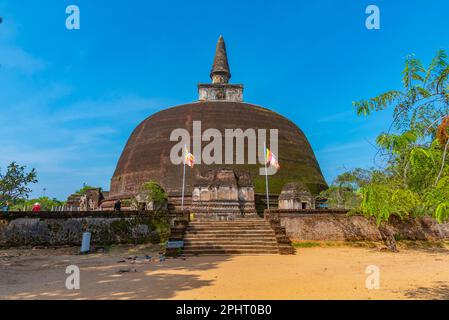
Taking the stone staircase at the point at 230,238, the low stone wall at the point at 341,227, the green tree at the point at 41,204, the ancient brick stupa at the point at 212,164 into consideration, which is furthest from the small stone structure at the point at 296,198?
the green tree at the point at 41,204

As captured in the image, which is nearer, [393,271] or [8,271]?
[393,271]

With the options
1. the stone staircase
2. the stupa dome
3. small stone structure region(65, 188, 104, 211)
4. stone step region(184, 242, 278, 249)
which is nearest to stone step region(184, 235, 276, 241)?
the stone staircase

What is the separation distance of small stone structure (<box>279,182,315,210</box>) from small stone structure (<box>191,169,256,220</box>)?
307 cm

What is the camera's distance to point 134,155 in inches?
944

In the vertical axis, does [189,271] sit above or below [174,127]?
below

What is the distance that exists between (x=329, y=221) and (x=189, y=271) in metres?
7.78

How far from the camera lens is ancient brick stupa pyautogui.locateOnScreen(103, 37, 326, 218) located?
17328 millimetres

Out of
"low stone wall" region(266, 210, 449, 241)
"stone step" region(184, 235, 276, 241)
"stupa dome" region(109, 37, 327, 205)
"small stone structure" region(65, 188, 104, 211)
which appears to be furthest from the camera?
"small stone structure" region(65, 188, 104, 211)

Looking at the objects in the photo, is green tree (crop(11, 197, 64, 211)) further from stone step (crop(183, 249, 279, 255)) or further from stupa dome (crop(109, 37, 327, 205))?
stone step (crop(183, 249, 279, 255))

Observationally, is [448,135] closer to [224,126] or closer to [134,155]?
[224,126]

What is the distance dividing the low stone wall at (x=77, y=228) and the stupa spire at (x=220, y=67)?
69.3 ft
